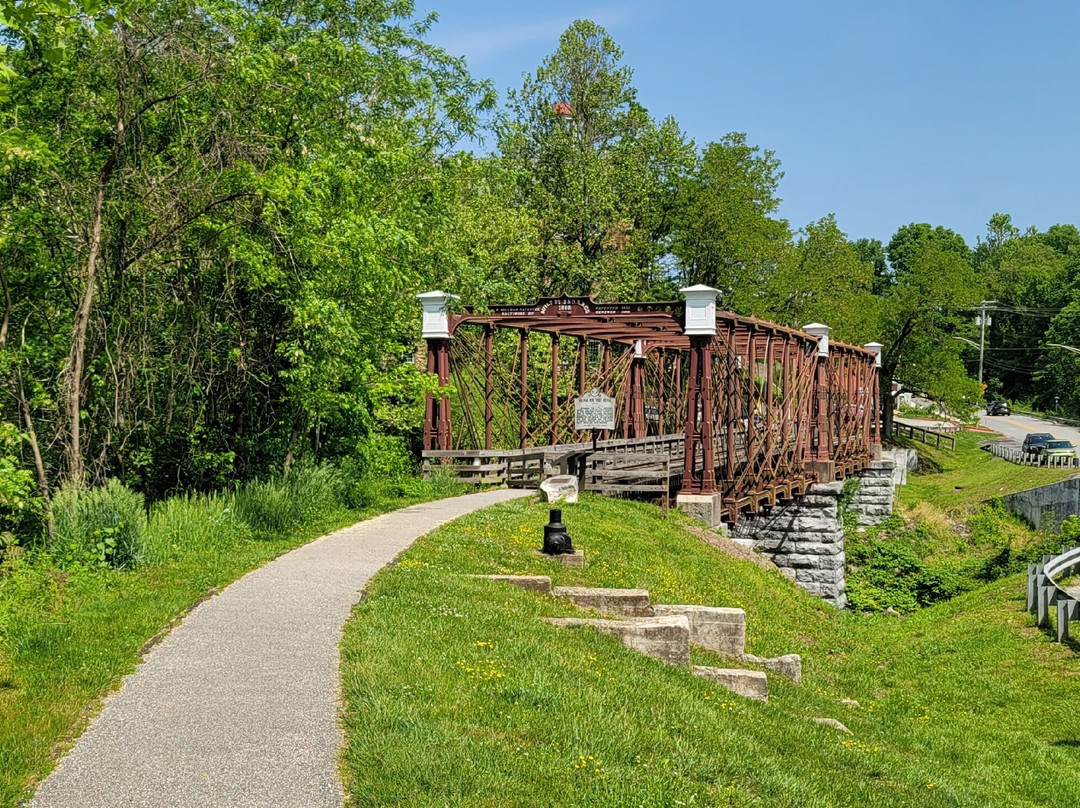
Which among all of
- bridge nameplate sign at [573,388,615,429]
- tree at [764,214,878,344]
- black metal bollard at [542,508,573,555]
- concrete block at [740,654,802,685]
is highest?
tree at [764,214,878,344]

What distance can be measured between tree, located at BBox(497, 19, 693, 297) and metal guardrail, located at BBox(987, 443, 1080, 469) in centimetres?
1911

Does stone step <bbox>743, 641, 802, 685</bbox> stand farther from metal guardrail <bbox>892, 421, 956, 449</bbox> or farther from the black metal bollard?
metal guardrail <bbox>892, 421, 956, 449</bbox>

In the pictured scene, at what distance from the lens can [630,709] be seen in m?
8.70

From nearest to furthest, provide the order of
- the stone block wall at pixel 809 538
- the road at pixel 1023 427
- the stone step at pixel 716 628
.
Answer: the stone step at pixel 716 628, the stone block wall at pixel 809 538, the road at pixel 1023 427

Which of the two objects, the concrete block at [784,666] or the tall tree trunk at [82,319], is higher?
the tall tree trunk at [82,319]

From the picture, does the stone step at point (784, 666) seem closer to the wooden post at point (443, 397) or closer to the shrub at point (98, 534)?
the shrub at point (98, 534)

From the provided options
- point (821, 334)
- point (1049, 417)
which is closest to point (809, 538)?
point (821, 334)

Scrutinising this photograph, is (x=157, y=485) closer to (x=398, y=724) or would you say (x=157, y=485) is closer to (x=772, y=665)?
(x=772, y=665)

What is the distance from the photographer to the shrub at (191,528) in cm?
1401

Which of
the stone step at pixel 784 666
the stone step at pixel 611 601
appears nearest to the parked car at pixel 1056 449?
the stone step at pixel 784 666

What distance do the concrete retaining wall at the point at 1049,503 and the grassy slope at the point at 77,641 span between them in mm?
32379

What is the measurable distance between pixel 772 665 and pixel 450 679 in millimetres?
6234

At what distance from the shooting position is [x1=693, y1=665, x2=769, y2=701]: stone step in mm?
11234

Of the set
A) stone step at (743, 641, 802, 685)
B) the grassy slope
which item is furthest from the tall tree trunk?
stone step at (743, 641, 802, 685)
